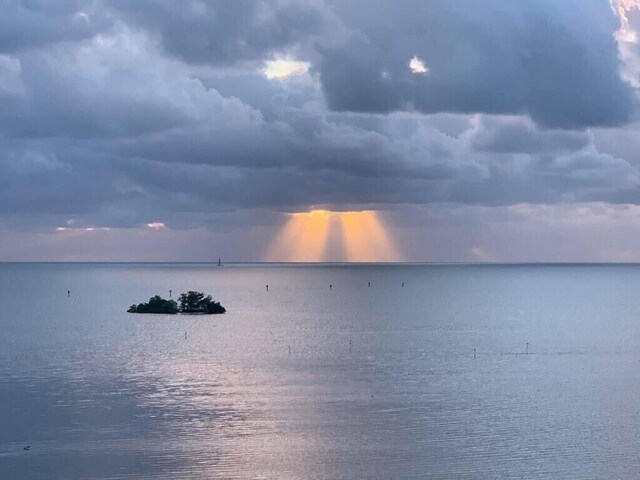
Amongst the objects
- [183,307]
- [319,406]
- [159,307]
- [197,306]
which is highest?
[197,306]

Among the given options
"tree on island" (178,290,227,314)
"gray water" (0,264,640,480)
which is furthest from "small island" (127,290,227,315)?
"gray water" (0,264,640,480)

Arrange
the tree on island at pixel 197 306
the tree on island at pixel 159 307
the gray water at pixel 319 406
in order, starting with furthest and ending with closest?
the tree on island at pixel 197 306 < the tree on island at pixel 159 307 < the gray water at pixel 319 406

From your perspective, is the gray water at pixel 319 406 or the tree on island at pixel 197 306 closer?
the gray water at pixel 319 406

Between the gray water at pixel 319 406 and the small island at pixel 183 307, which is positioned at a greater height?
the small island at pixel 183 307

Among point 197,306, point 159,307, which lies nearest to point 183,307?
point 197,306

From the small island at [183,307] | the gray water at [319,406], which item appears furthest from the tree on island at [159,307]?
Result: the gray water at [319,406]

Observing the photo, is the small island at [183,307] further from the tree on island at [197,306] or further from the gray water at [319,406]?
the gray water at [319,406]

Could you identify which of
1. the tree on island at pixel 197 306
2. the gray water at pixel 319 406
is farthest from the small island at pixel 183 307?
the gray water at pixel 319 406

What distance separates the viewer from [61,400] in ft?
251

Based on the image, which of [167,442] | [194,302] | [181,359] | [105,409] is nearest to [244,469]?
[167,442]

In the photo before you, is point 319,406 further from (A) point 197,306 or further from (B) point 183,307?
(B) point 183,307

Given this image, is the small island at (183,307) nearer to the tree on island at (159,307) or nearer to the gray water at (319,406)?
the tree on island at (159,307)

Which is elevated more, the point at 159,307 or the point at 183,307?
the point at 183,307

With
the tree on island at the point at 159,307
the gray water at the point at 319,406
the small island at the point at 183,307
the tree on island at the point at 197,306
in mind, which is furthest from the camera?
the tree on island at the point at 197,306
